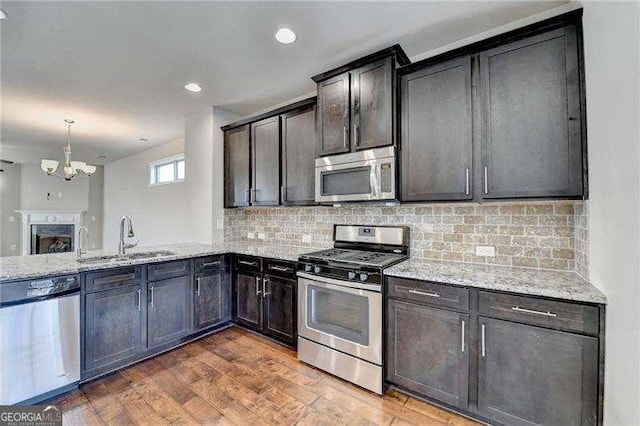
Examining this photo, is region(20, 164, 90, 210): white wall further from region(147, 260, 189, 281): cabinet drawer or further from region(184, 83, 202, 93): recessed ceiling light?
region(147, 260, 189, 281): cabinet drawer

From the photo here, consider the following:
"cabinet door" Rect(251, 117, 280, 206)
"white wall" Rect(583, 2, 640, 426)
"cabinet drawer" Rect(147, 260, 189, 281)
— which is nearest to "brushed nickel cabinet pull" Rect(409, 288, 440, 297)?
"white wall" Rect(583, 2, 640, 426)

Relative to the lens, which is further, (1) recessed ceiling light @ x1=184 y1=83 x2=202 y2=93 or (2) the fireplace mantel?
(2) the fireplace mantel

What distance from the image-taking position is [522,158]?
1.85 m

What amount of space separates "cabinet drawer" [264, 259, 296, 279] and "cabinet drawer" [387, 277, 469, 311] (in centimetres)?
102

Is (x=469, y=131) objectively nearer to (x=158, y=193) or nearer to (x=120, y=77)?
(x=120, y=77)

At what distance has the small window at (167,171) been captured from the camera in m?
5.60

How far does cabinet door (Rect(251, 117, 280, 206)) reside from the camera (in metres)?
3.28

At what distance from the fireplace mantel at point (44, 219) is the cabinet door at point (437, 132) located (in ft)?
31.6

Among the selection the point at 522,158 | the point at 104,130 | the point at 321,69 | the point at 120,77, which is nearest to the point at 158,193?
the point at 104,130

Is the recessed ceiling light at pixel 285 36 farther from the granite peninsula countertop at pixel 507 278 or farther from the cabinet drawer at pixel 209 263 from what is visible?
the cabinet drawer at pixel 209 263

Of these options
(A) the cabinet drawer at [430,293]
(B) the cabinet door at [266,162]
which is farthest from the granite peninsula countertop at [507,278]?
(B) the cabinet door at [266,162]

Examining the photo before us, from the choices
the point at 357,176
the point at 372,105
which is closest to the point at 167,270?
the point at 357,176

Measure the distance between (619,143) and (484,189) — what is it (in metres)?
0.75

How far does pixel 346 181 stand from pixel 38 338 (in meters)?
2.62
